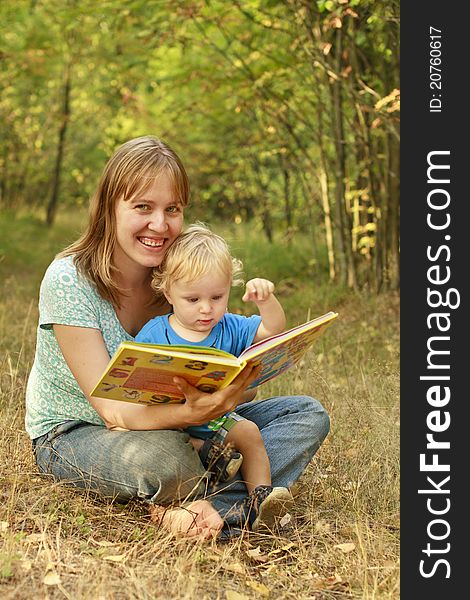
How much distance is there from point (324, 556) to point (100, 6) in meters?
5.28

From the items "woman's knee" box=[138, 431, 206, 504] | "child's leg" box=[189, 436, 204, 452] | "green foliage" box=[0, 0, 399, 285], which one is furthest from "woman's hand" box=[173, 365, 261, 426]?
"green foliage" box=[0, 0, 399, 285]

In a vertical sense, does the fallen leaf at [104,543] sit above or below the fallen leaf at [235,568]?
above

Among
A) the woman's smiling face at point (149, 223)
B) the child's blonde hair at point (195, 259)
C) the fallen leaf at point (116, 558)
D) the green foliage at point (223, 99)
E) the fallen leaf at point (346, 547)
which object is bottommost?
the fallen leaf at point (116, 558)

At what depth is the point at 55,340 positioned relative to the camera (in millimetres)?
3266

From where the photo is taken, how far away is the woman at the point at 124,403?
9.78 ft

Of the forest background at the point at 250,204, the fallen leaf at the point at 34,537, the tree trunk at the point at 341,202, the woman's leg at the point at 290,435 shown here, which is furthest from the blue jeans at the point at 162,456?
the tree trunk at the point at 341,202

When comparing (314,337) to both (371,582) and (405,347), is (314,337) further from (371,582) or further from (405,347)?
(371,582)

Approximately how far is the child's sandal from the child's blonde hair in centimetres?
54

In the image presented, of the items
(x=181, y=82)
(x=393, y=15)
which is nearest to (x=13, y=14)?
→ (x=181, y=82)

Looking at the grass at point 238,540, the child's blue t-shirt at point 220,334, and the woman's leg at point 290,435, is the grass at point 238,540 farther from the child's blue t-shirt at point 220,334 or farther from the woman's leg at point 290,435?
the child's blue t-shirt at point 220,334

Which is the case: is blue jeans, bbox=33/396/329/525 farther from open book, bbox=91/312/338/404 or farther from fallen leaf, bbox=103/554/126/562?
fallen leaf, bbox=103/554/126/562

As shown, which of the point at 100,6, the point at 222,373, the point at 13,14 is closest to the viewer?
the point at 222,373

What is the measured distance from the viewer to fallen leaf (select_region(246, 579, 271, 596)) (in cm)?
270

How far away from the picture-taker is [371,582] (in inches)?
110
